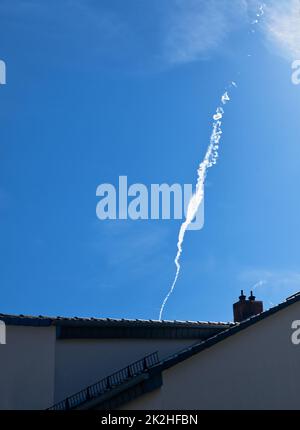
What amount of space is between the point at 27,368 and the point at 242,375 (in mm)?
8295

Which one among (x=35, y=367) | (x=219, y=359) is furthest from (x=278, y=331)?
(x=35, y=367)

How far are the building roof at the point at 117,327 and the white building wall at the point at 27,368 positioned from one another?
38cm

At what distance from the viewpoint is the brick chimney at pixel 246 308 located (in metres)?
31.0

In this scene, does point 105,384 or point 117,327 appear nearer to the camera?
point 105,384

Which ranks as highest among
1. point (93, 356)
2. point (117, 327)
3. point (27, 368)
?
point (117, 327)

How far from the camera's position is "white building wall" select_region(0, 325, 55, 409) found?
24.5 metres

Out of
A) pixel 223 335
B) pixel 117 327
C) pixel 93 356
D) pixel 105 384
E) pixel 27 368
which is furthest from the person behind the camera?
pixel 117 327

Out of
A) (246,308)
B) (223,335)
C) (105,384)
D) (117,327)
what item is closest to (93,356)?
(105,384)

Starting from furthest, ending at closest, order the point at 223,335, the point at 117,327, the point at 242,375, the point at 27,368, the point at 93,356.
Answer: the point at 117,327 → the point at 93,356 → the point at 27,368 → the point at 242,375 → the point at 223,335

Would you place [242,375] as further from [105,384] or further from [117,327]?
[117,327]

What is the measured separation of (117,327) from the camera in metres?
27.3

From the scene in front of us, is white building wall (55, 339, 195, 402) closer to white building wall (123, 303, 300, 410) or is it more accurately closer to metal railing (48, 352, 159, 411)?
metal railing (48, 352, 159, 411)

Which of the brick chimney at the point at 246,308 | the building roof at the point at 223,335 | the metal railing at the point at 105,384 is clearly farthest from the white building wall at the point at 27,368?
the brick chimney at the point at 246,308

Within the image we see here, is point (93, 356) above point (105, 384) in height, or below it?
above
